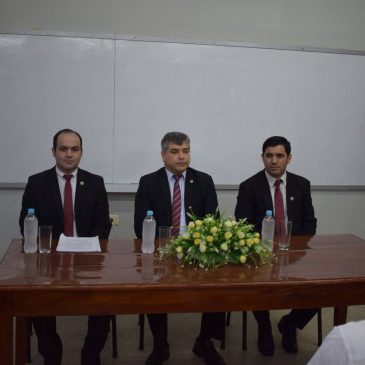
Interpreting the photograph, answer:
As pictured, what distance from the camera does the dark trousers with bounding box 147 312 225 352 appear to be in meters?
2.71

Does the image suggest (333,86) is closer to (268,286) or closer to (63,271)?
(268,286)

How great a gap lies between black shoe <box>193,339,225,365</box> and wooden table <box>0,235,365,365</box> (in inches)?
34.1

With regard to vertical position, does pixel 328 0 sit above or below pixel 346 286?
above

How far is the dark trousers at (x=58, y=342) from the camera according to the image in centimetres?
245

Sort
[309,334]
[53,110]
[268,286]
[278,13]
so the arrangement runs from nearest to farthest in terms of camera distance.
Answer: [268,286] < [309,334] < [53,110] < [278,13]

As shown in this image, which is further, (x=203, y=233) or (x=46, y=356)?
(x=46, y=356)

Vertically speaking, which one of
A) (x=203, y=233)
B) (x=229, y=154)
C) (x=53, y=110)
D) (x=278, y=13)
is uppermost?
(x=278, y=13)

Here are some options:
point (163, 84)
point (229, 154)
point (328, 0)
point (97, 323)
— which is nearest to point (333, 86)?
point (328, 0)

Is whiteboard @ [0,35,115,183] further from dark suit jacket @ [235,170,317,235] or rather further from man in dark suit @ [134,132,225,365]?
dark suit jacket @ [235,170,317,235]

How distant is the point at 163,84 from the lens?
3807mm

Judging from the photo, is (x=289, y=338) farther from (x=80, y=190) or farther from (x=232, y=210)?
(x=80, y=190)

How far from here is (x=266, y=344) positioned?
292 cm

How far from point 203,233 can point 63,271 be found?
0.67m

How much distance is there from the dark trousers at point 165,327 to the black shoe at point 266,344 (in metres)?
0.31
